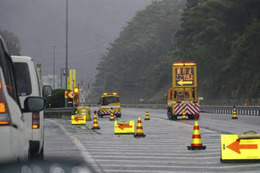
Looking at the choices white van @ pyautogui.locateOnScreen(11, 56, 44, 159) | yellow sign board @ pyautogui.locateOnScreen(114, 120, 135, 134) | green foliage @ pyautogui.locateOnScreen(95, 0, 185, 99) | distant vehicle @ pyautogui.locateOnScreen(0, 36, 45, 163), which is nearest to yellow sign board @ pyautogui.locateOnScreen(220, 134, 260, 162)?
white van @ pyautogui.locateOnScreen(11, 56, 44, 159)

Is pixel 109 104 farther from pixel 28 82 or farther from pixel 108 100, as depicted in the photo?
pixel 28 82

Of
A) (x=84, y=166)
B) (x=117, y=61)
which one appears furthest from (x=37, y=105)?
(x=117, y=61)

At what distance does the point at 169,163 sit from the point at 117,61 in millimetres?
171851

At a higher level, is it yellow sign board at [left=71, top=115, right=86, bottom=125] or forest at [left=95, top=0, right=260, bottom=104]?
forest at [left=95, top=0, right=260, bottom=104]

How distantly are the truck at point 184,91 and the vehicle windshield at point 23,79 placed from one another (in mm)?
31176

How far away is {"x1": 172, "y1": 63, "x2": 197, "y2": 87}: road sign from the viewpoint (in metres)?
42.5

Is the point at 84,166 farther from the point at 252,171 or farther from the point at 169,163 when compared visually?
the point at 169,163

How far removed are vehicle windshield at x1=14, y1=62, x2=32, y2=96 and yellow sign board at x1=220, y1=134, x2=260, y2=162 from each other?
4.56 meters

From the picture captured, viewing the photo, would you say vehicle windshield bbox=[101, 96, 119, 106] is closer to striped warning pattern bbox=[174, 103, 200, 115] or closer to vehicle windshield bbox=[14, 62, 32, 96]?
striped warning pattern bbox=[174, 103, 200, 115]

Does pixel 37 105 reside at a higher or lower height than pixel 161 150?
higher

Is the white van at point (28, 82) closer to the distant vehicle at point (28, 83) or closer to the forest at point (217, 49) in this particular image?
the distant vehicle at point (28, 83)

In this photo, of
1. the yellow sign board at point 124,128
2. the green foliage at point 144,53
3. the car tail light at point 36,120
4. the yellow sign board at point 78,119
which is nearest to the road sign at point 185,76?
the yellow sign board at point 78,119

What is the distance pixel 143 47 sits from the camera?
169375mm

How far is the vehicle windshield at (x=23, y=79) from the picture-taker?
11227 millimetres
